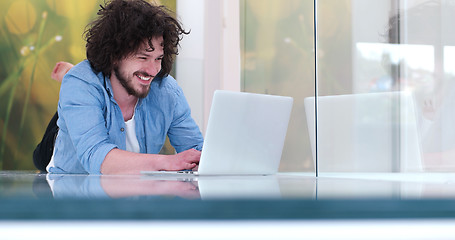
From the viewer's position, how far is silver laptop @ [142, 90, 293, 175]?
4.09ft

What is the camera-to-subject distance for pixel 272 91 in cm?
149

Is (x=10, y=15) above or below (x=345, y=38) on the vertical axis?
above

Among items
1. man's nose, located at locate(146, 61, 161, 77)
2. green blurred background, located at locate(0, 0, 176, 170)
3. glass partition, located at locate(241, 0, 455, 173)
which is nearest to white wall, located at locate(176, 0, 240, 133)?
green blurred background, located at locate(0, 0, 176, 170)

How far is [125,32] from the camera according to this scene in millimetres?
2025

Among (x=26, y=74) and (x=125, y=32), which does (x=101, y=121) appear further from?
(x=26, y=74)

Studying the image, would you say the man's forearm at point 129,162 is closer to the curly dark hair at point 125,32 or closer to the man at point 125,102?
the man at point 125,102

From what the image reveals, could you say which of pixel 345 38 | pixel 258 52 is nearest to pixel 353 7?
pixel 345 38

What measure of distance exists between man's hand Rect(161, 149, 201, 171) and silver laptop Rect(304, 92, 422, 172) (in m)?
0.49

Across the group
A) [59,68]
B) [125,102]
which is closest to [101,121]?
[125,102]

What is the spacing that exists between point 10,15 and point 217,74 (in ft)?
5.76

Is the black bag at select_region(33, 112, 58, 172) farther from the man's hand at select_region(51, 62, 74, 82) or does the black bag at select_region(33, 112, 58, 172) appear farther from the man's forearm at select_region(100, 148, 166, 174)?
the man's hand at select_region(51, 62, 74, 82)

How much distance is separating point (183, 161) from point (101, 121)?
310 mm

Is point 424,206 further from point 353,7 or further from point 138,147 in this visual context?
point 138,147

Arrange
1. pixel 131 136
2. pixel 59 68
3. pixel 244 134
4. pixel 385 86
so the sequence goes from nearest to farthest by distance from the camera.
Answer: pixel 385 86 → pixel 244 134 → pixel 131 136 → pixel 59 68
